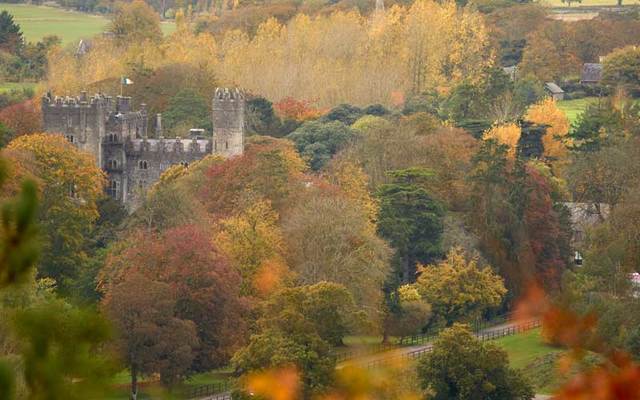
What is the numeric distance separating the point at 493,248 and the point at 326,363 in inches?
804

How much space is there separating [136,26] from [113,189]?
47.8 m

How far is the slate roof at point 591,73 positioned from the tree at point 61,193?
1933 inches

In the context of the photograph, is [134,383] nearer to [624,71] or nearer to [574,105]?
[574,105]

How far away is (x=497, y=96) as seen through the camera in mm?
92062

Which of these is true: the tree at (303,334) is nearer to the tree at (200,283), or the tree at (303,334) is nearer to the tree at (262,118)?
the tree at (200,283)

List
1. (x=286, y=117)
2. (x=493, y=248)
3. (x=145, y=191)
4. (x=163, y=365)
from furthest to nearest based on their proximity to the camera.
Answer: (x=286, y=117) < (x=145, y=191) < (x=493, y=248) < (x=163, y=365)

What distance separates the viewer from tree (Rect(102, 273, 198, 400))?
43.9 metres

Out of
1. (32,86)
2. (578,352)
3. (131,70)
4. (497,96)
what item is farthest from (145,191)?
(578,352)

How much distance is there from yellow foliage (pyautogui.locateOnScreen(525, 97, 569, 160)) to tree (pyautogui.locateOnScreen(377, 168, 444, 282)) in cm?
1815

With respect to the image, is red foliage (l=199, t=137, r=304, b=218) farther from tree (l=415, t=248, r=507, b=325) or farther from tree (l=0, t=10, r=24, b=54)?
tree (l=0, t=10, r=24, b=54)

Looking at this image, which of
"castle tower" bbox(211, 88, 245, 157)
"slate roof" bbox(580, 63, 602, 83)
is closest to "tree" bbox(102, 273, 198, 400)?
"castle tower" bbox(211, 88, 245, 157)

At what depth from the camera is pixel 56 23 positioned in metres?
146

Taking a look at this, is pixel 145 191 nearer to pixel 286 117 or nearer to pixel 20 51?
pixel 286 117

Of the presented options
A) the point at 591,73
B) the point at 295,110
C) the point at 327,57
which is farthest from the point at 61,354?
the point at 591,73
